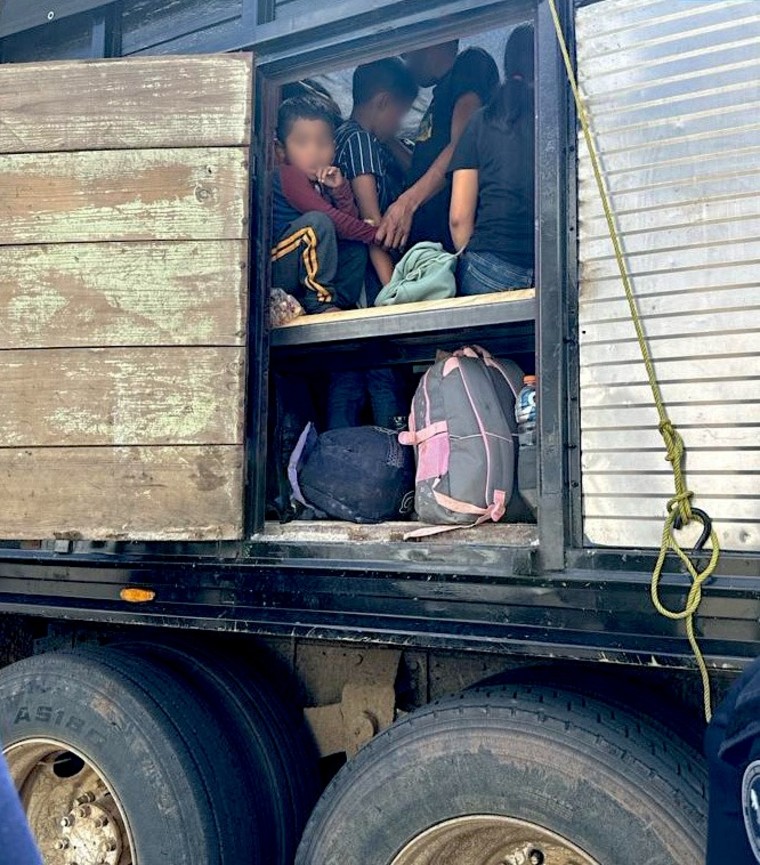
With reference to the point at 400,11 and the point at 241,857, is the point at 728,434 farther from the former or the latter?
the point at 241,857

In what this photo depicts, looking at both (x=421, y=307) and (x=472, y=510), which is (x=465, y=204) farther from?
(x=472, y=510)

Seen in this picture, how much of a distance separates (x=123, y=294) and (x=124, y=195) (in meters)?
0.29

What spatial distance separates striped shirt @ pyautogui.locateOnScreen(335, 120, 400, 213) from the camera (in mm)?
3012

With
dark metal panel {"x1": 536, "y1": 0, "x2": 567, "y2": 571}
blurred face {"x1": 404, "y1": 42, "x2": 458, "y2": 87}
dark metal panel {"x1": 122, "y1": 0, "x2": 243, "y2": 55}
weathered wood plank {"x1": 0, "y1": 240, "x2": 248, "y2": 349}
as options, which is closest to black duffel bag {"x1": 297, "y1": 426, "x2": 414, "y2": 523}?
weathered wood plank {"x1": 0, "y1": 240, "x2": 248, "y2": 349}

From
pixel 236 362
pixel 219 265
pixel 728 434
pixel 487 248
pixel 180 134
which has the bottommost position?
pixel 728 434

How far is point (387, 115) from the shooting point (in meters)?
3.54

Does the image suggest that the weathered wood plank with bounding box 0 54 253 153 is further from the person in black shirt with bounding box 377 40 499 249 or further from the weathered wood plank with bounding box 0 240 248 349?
the person in black shirt with bounding box 377 40 499 249

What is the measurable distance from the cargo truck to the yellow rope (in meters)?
0.03

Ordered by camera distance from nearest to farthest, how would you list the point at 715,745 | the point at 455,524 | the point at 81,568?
1. the point at 715,745
2. the point at 455,524
3. the point at 81,568

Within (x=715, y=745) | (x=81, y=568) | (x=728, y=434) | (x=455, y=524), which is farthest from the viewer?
(x=81, y=568)

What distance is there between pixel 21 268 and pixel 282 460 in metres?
0.97

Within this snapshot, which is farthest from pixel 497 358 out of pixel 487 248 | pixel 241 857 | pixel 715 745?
pixel 241 857

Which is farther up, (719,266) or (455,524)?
(719,266)

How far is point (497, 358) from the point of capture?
2.36 meters
